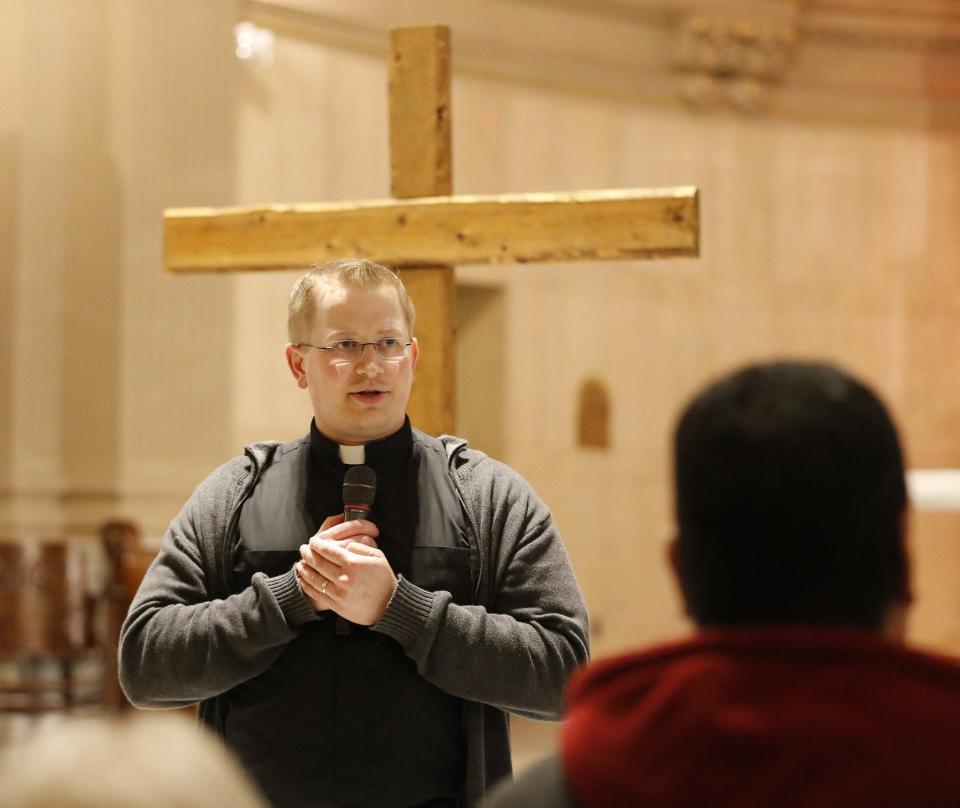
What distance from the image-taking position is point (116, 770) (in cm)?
102

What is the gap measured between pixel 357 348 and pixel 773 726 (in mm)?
1811

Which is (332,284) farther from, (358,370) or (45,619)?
(45,619)

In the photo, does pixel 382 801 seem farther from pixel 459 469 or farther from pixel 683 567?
pixel 683 567

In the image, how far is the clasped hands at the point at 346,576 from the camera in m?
2.73

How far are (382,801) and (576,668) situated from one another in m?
0.47

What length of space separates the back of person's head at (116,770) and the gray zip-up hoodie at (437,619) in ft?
5.61

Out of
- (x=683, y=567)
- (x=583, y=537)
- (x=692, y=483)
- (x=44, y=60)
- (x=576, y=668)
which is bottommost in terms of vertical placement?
(x=583, y=537)

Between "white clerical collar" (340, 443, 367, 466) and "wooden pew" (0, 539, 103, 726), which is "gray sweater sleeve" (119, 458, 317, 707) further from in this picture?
"wooden pew" (0, 539, 103, 726)

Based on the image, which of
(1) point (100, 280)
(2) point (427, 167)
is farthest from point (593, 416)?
(2) point (427, 167)

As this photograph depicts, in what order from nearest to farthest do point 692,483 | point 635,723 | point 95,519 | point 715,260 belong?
point 635,723, point 692,483, point 95,519, point 715,260

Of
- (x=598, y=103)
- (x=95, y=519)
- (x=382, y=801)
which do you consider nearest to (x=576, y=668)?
(x=382, y=801)

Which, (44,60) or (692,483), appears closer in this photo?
(692,483)

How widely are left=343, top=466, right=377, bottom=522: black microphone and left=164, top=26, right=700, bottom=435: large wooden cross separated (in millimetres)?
1329

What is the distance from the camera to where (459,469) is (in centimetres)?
312
